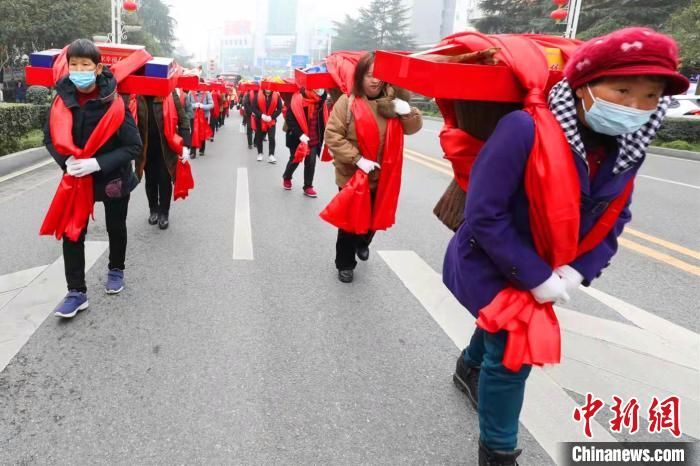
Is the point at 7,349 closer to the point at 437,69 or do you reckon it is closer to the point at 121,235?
the point at 121,235

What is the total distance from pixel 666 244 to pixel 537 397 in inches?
158

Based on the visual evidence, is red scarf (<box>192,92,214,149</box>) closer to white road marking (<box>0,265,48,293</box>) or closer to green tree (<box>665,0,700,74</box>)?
white road marking (<box>0,265,48,293</box>)

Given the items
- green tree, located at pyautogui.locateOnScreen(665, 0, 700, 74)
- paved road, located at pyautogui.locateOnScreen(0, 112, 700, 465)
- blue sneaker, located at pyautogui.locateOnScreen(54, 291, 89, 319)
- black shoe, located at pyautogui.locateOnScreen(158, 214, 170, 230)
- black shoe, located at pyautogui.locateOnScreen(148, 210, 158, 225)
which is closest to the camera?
paved road, located at pyautogui.locateOnScreen(0, 112, 700, 465)

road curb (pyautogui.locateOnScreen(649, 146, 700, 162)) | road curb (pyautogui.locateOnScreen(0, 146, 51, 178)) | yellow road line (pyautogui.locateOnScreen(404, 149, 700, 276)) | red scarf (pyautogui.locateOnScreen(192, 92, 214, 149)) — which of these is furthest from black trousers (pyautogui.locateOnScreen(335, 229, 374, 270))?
road curb (pyautogui.locateOnScreen(649, 146, 700, 162))

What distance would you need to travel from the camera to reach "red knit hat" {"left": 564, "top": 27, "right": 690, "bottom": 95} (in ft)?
5.39

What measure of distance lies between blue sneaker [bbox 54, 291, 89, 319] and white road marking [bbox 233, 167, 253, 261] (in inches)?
62.2

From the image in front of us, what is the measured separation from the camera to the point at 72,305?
3.56 metres

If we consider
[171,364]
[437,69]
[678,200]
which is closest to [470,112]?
[437,69]

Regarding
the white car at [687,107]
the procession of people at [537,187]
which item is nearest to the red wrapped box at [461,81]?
the procession of people at [537,187]

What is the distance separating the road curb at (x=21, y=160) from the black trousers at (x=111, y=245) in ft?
19.9

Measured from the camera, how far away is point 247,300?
159 inches

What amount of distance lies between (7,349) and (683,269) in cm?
542

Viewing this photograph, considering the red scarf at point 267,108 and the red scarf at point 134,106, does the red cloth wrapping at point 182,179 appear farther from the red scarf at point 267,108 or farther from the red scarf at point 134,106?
the red scarf at point 267,108

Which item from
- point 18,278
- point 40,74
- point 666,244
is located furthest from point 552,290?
point 666,244
